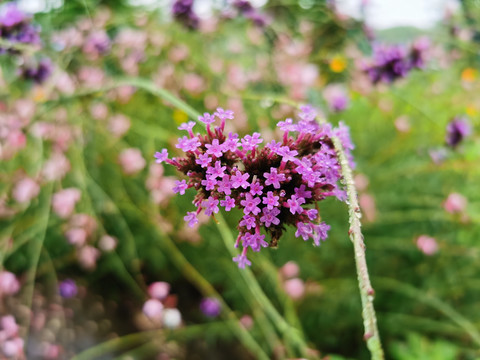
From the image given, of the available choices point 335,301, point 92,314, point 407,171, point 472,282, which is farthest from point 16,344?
point 472,282

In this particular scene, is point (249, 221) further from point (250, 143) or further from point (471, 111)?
point (471, 111)

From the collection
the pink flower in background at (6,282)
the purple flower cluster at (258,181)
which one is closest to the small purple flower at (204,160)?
the purple flower cluster at (258,181)

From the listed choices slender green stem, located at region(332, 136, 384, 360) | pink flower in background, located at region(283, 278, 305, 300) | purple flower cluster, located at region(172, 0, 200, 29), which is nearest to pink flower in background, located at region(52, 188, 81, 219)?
purple flower cluster, located at region(172, 0, 200, 29)

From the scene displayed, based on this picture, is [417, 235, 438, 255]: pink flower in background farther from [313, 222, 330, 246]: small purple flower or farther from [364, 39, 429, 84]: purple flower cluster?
[313, 222, 330, 246]: small purple flower

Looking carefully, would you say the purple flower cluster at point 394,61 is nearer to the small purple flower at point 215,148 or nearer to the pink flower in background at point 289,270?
the pink flower in background at point 289,270

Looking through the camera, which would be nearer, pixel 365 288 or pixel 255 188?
pixel 365 288

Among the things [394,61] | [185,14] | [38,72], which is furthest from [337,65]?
[38,72]

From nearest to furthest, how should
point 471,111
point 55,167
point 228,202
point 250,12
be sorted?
point 228,202 < point 250,12 < point 55,167 < point 471,111
